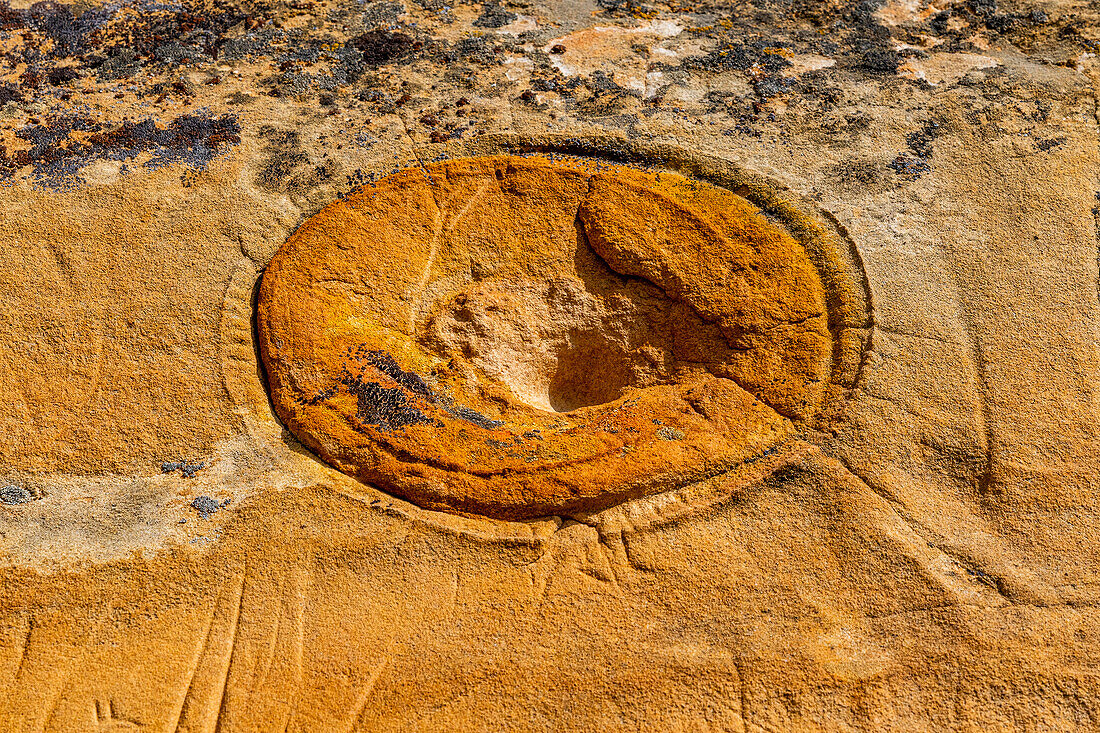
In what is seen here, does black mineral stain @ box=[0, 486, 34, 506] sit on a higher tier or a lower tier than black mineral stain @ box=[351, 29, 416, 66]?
lower

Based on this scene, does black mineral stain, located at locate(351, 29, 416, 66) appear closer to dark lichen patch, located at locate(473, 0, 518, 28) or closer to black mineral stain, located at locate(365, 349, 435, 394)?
dark lichen patch, located at locate(473, 0, 518, 28)

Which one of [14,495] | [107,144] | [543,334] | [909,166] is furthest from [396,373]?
[909,166]

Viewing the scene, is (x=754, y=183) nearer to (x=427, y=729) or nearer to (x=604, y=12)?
(x=604, y=12)

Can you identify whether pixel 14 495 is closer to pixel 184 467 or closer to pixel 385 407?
pixel 184 467

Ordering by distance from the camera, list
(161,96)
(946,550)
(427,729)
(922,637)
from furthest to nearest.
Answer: (161,96) < (946,550) < (922,637) < (427,729)

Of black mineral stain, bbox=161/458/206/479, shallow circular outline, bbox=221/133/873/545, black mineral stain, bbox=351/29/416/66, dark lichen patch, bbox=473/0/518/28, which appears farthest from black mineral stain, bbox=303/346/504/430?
dark lichen patch, bbox=473/0/518/28

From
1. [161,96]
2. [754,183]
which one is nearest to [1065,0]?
[754,183]

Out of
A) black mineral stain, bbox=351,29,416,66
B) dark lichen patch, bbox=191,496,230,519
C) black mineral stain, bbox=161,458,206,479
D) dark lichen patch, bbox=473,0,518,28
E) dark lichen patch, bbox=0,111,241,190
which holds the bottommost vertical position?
dark lichen patch, bbox=191,496,230,519
